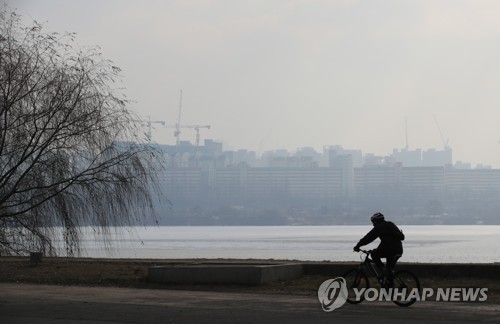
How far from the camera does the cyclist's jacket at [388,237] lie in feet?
58.9

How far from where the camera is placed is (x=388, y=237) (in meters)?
18.1

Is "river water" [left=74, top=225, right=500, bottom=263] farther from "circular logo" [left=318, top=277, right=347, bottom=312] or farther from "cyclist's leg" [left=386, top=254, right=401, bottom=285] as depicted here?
"cyclist's leg" [left=386, top=254, right=401, bottom=285]

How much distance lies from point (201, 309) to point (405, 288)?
3.48 m

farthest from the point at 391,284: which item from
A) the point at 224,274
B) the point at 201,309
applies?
the point at 224,274

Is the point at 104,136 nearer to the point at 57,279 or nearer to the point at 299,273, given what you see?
the point at 57,279

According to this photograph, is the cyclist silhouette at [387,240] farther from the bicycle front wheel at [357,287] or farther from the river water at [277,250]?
the river water at [277,250]

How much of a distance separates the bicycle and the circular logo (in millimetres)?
275

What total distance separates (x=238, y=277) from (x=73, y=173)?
5.64m

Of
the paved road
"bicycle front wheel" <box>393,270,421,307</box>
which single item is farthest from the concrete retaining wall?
"bicycle front wheel" <box>393,270,421,307</box>

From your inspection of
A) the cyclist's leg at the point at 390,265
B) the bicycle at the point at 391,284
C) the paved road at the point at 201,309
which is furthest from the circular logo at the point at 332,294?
the cyclist's leg at the point at 390,265

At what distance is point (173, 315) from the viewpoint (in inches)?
663

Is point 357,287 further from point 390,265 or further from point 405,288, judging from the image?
point 405,288

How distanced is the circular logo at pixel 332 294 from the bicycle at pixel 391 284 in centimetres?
28

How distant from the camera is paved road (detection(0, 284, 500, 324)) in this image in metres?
16.0
